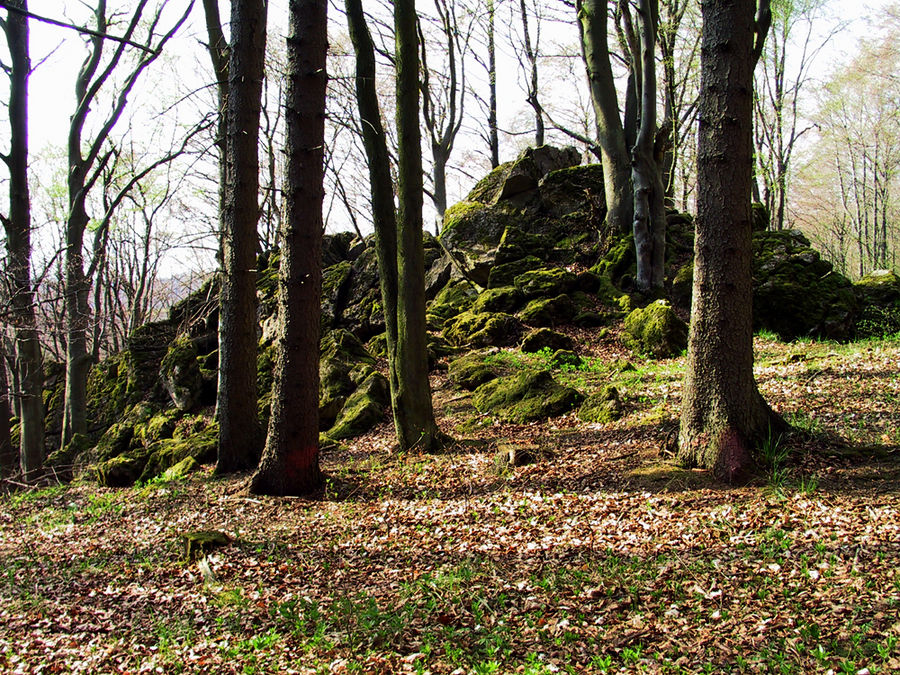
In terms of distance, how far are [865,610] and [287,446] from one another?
5109 mm

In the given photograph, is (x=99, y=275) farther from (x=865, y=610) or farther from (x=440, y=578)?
(x=865, y=610)

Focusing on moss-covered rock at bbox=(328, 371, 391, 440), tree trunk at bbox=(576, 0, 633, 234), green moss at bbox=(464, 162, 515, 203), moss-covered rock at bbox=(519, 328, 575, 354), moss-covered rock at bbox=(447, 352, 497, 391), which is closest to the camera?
moss-covered rock at bbox=(328, 371, 391, 440)

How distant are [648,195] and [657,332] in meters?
3.40

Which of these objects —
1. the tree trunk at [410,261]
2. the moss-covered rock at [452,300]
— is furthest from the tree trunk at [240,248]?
the moss-covered rock at [452,300]

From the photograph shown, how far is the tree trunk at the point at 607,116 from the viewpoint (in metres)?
12.9

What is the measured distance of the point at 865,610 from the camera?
3.11 meters

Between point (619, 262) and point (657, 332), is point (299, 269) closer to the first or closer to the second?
point (657, 332)

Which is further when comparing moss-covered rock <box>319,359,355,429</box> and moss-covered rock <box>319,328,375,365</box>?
moss-covered rock <box>319,328,375,365</box>

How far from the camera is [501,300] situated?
1298cm

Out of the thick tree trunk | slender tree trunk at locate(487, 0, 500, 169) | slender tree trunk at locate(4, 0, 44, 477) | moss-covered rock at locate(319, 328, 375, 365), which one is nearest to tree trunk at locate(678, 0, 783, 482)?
moss-covered rock at locate(319, 328, 375, 365)

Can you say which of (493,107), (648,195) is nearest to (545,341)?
(648,195)

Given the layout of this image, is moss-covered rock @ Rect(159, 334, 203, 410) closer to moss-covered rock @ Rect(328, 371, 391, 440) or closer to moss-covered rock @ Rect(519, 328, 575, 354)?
moss-covered rock @ Rect(328, 371, 391, 440)

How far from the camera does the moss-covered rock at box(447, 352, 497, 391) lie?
31.8ft

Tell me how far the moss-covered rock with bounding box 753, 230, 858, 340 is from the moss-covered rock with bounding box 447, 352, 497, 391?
518cm
